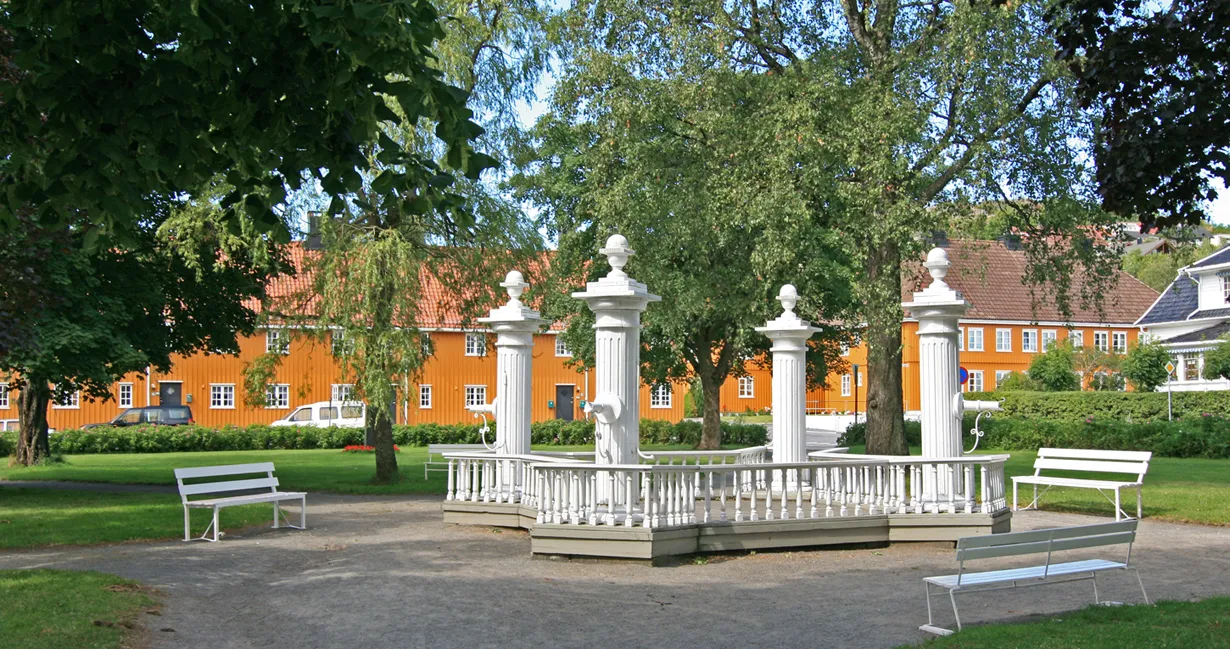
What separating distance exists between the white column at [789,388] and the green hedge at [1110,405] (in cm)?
2529

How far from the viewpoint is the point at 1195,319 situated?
5294 cm

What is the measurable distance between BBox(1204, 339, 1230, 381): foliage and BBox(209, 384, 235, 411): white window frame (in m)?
40.2

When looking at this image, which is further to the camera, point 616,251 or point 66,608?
point 616,251

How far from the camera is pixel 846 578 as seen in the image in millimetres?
11984

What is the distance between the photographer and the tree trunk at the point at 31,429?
2888 centimetres

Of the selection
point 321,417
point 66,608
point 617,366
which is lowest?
point 66,608

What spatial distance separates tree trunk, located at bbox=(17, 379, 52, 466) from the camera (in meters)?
28.9

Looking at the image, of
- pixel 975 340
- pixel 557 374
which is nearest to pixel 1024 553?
pixel 557 374

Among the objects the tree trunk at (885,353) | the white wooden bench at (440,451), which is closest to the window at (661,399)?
the white wooden bench at (440,451)

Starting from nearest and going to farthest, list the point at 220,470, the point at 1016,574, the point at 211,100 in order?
the point at 211,100, the point at 1016,574, the point at 220,470

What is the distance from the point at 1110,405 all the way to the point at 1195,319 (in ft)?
42.7

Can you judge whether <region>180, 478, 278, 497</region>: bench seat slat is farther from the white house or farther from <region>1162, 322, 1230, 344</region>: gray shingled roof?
<region>1162, 322, 1230, 344</region>: gray shingled roof

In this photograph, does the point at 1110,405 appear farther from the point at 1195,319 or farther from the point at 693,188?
the point at 693,188

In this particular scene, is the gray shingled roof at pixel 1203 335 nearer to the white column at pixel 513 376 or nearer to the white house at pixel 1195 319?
the white house at pixel 1195 319
